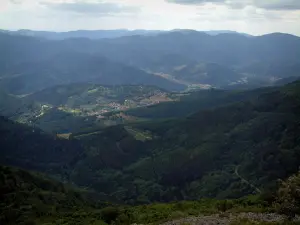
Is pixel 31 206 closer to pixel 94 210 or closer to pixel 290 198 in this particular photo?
pixel 94 210

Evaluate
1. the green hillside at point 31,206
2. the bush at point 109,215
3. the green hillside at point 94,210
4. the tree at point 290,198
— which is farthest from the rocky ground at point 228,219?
the green hillside at point 31,206

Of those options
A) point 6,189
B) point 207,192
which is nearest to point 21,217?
point 6,189

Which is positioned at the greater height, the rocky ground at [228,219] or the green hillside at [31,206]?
the rocky ground at [228,219]

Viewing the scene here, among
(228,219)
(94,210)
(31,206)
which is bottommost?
(31,206)

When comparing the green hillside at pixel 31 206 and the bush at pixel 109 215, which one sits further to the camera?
the green hillside at pixel 31 206

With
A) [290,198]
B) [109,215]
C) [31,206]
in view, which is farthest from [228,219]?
[31,206]

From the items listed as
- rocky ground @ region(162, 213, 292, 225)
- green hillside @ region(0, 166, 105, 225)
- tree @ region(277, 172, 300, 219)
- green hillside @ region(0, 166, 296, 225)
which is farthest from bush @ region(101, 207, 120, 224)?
tree @ region(277, 172, 300, 219)

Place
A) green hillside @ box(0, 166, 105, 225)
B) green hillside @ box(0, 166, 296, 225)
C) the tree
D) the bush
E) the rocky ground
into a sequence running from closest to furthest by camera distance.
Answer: the tree
the rocky ground
green hillside @ box(0, 166, 296, 225)
the bush
green hillside @ box(0, 166, 105, 225)

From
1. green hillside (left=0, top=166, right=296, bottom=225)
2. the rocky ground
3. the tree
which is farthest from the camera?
green hillside (left=0, top=166, right=296, bottom=225)

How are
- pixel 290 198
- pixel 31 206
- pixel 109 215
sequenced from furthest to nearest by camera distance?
1. pixel 31 206
2. pixel 109 215
3. pixel 290 198

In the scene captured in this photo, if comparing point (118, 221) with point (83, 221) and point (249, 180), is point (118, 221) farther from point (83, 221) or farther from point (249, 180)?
point (249, 180)

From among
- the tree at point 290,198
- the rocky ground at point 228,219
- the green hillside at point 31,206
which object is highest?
the tree at point 290,198

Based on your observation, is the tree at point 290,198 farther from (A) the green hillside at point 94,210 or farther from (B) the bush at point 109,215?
(B) the bush at point 109,215

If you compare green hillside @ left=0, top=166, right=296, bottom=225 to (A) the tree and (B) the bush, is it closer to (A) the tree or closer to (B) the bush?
(B) the bush
